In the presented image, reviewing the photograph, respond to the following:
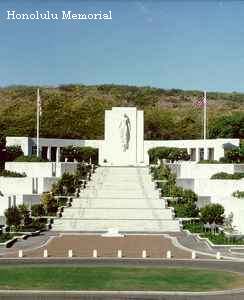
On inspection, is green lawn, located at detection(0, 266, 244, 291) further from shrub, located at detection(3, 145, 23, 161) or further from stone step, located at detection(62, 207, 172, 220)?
shrub, located at detection(3, 145, 23, 161)

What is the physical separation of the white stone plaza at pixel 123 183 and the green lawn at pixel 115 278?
1725 centimetres

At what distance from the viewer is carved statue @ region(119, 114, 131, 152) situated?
77062mm

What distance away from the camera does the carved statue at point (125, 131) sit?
253 ft

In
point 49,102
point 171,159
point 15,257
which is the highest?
point 49,102

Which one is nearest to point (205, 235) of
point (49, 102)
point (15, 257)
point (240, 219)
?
point (240, 219)

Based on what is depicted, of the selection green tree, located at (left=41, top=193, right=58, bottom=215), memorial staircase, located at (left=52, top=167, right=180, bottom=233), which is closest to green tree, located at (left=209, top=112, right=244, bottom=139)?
memorial staircase, located at (left=52, top=167, right=180, bottom=233)

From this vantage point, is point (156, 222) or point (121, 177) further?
point (121, 177)

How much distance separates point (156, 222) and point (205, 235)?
6102mm

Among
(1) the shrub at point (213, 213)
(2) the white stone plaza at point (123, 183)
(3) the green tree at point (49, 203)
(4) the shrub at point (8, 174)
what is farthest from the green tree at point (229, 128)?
(1) the shrub at point (213, 213)

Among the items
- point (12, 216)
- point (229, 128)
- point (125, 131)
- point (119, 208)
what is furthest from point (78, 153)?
point (12, 216)

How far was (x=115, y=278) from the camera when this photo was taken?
28.5 metres

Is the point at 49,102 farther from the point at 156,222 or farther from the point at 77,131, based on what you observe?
the point at 156,222

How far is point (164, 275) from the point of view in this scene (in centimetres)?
2947

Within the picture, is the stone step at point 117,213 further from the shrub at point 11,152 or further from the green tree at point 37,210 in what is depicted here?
the shrub at point 11,152
